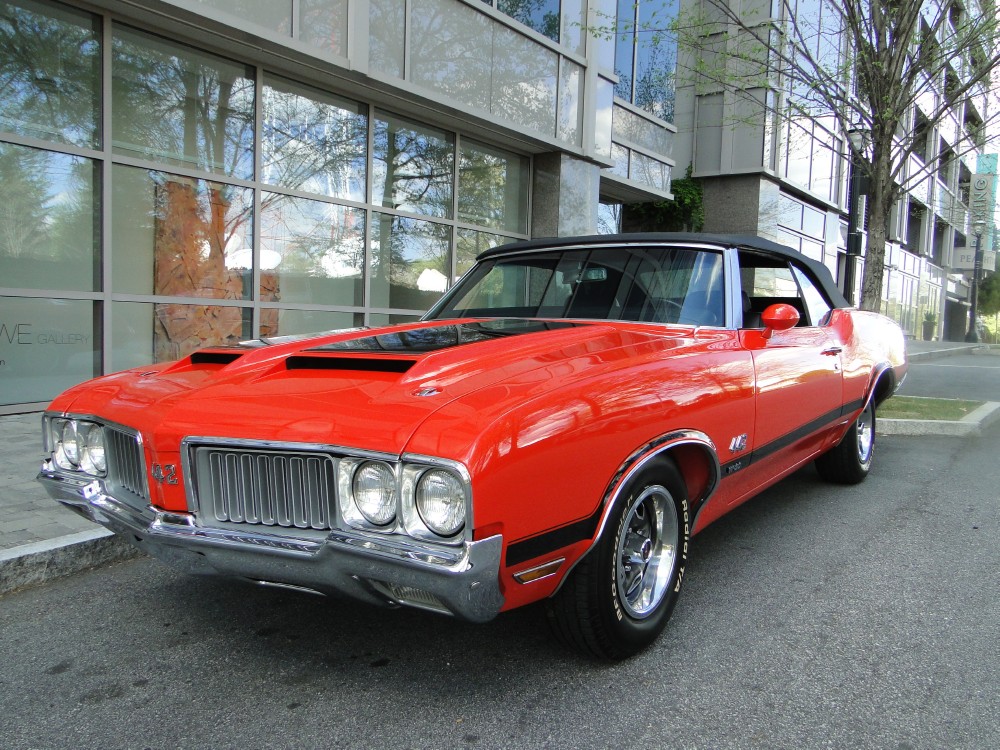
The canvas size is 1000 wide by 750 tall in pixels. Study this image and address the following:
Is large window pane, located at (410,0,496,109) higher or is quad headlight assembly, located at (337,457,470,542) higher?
large window pane, located at (410,0,496,109)

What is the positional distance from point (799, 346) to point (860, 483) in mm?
1931

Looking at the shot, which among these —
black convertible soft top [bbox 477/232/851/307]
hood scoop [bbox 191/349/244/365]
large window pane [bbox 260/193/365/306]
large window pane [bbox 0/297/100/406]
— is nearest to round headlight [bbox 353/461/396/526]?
hood scoop [bbox 191/349/244/365]

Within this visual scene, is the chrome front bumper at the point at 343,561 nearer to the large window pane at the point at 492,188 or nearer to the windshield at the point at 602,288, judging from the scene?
the windshield at the point at 602,288

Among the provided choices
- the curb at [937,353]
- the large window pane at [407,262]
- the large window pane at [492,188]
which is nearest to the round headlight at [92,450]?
the large window pane at [407,262]

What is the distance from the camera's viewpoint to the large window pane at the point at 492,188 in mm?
10461

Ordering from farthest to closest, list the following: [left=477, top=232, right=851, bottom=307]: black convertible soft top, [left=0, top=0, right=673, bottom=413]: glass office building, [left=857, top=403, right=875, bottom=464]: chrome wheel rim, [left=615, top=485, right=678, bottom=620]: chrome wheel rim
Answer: [left=0, top=0, right=673, bottom=413]: glass office building
[left=857, top=403, right=875, bottom=464]: chrome wheel rim
[left=477, top=232, right=851, bottom=307]: black convertible soft top
[left=615, top=485, right=678, bottom=620]: chrome wheel rim

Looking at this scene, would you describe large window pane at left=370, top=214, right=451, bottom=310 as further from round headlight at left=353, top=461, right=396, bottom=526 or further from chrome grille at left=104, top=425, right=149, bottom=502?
round headlight at left=353, top=461, right=396, bottom=526

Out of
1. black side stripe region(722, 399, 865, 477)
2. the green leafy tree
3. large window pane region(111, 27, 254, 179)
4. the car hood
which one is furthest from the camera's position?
the green leafy tree

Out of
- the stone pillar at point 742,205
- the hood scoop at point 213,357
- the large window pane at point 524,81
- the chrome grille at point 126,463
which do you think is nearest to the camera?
the chrome grille at point 126,463

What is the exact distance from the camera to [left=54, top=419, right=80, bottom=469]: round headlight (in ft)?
9.26

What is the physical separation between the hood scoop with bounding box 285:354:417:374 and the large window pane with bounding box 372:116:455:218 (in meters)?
6.80

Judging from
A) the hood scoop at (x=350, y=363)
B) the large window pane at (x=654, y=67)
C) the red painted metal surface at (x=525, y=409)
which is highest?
the large window pane at (x=654, y=67)

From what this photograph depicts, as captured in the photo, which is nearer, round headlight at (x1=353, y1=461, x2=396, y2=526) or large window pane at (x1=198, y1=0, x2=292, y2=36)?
round headlight at (x1=353, y1=461, x2=396, y2=526)

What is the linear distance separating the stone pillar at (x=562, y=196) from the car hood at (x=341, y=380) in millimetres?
8148
